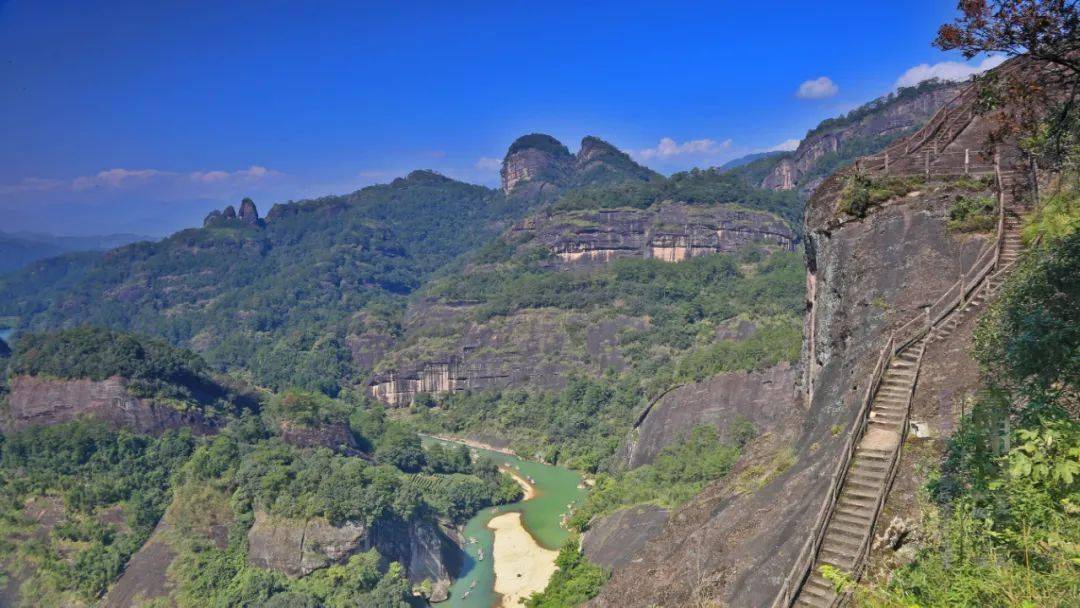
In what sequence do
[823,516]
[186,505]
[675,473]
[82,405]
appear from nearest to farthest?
[823,516] → [186,505] → [675,473] → [82,405]

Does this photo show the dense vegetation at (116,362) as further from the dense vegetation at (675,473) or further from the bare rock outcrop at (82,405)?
→ the dense vegetation at (675,473)

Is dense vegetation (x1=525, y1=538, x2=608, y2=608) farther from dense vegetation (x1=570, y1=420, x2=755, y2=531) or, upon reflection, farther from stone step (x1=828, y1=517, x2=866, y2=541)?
stone step (x1=828, y1=517, x2=866, y2=541)

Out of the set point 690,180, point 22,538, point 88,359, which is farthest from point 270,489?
point 690,180

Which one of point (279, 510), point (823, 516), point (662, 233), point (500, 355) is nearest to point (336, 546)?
point (279, 510)

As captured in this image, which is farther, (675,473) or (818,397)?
(675,473)

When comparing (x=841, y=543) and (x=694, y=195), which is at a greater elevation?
(x=694, y=195)

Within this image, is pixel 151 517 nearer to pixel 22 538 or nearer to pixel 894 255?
pixel 22 538

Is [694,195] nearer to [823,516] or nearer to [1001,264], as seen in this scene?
[1001,264]
